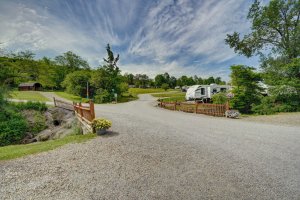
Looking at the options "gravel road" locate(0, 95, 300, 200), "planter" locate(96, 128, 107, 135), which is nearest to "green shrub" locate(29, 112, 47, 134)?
"planter" locate(96, 128, 107, 135)

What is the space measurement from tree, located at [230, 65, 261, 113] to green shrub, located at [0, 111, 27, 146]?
1774 cm

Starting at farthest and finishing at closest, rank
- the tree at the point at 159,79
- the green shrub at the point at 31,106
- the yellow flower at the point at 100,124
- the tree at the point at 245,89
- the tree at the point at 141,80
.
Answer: the tree at the point at 141,80
the tree at the point at 159,79
the tree at the point at 245,89
the green shrub at the point at 31,106
the yellow flower at the point at 100,124

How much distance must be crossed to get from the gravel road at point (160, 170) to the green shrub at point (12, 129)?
8580 millimetres

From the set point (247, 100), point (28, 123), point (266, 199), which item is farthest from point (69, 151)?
point (247, 100)

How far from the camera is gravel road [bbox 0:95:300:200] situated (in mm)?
2617

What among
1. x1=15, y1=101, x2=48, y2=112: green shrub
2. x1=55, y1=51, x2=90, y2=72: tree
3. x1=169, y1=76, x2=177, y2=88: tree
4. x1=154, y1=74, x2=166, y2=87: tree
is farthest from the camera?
x1=169, y1=76, x2=177, y2=88: tree

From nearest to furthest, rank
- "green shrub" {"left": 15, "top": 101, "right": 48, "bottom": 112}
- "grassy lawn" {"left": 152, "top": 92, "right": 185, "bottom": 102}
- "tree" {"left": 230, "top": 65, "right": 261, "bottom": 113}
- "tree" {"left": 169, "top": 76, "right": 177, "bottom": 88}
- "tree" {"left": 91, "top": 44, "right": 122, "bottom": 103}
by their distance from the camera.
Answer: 1. "green shrub" {"left": 15, "top": 101, "right": 48, "bottom": 112}
2. "tree" {"left": 230, "top": 65, "right": 261, "bottom": 113}
3. "tree" {"left": 91, "top": 44, "right": 122, "bottom": 103}
4. "grassy lawn" {"left": 152, "top": 92, "right": 185, "bottom": 102}
5. "tree" {"left": 169, "top": 76, "right": 177, "bottom": 88}

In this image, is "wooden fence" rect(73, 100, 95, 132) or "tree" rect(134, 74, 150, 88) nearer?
→ "wooden fence" rect(73, 100, 95, 132)

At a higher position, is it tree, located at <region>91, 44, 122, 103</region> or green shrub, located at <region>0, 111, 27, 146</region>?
tree, located at <region>91, 44, 122, 103</region>

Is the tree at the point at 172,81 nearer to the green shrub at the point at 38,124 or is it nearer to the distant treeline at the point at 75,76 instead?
the distant treeline at the point at 75,76

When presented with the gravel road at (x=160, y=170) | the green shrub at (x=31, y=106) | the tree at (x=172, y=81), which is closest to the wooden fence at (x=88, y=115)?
the gravel road at (x=160, y=170)

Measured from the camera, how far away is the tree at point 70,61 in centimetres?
4684

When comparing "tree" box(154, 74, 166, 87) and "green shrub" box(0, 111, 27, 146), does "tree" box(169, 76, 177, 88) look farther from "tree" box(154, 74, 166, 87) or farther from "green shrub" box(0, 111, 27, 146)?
"green shrub" box(0, 111, 27, 146)

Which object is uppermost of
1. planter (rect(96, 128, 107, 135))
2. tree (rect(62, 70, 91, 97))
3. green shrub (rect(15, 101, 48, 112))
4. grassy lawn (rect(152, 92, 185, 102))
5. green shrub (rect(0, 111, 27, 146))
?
tree (rect(62, 70, 91, 97))
